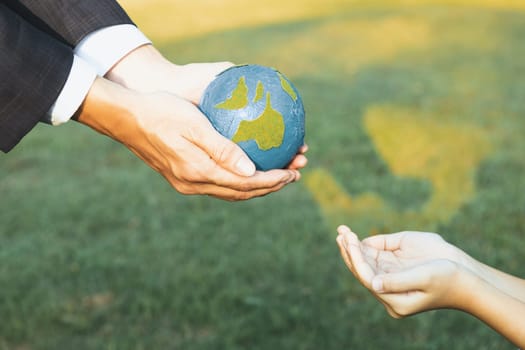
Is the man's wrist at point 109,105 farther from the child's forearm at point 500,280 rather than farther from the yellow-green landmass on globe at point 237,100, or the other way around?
the child's forearm at point 500,280

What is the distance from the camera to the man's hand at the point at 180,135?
8.20ft

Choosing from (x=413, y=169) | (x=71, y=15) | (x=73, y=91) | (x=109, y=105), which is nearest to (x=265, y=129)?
(x=109, y=105)

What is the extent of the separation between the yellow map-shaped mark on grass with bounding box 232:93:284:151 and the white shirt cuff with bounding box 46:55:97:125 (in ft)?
1.93

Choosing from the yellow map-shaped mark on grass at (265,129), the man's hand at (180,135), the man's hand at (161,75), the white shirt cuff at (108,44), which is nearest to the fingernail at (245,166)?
the man's hand at (180,135)

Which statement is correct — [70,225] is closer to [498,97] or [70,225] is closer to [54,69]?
[54,69]

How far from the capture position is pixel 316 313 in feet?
12.3

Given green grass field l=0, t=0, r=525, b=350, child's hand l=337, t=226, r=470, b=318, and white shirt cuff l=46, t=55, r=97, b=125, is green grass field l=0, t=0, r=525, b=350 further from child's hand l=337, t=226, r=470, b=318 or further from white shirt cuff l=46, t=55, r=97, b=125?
Answer: white shirt cuff l=46, t=55, r=97, b=125

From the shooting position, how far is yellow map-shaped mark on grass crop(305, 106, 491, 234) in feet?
16.0

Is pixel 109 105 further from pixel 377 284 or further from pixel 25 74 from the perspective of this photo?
pixel 377 284

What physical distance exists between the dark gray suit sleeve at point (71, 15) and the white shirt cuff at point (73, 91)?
492 mm

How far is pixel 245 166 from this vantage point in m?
2.47

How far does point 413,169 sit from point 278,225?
1.57 metres

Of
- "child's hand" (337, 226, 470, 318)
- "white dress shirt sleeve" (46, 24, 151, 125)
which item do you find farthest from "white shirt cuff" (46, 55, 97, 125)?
"child's hand" (337, 226, 470, 318)

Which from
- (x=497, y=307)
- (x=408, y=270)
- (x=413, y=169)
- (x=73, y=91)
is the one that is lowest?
(x=413, y=169)
